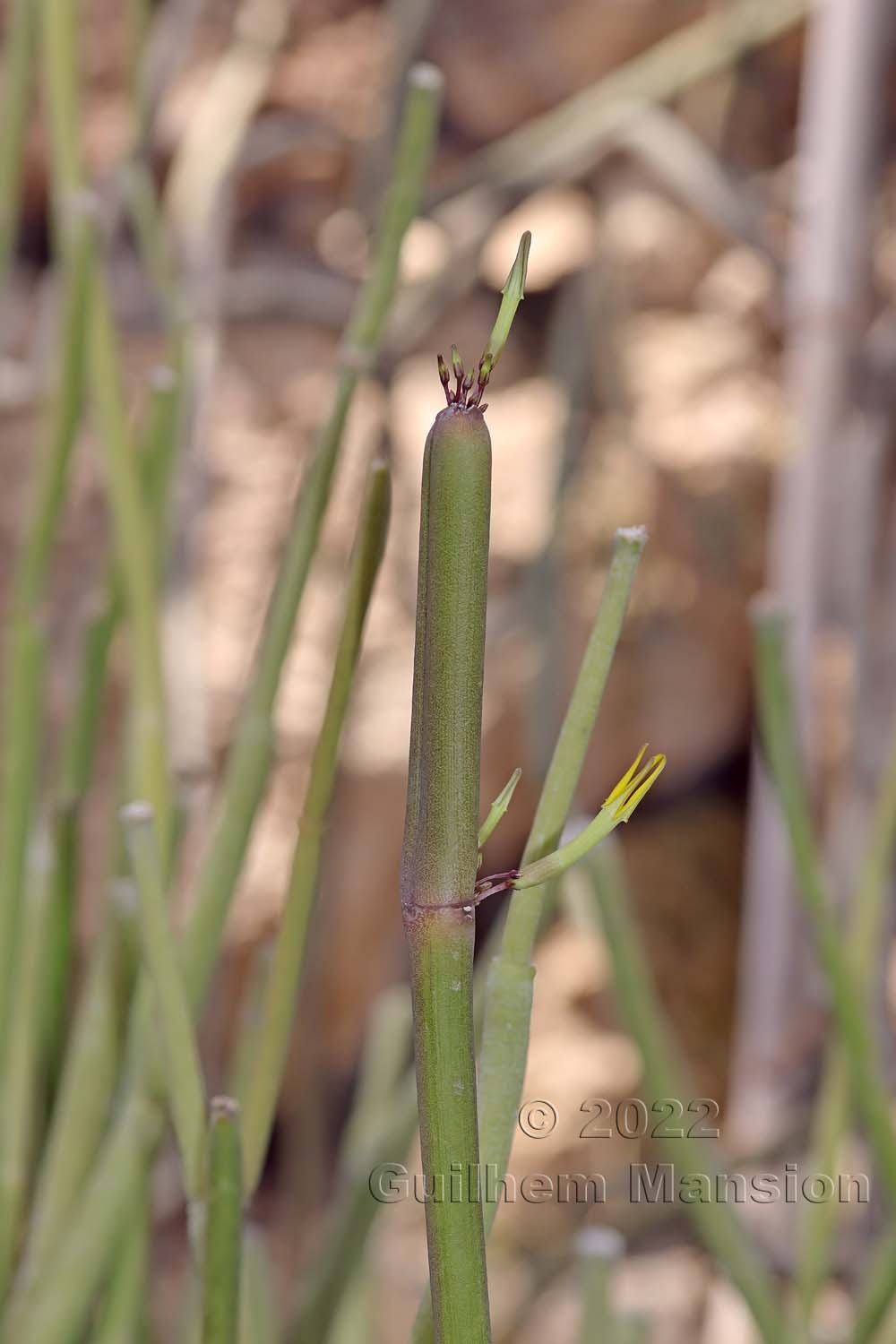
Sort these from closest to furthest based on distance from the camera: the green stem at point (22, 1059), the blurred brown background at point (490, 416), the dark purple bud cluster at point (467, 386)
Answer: the dark purple bud cluster at point (467, 386) < the green stem at point (22, 1059) < the blurred brown background at point (490, 416)

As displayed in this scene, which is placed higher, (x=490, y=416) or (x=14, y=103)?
(x=490, y=416)

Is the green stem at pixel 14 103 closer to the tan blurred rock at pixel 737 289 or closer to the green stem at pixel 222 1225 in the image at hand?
the green stem at pixel 222 1225

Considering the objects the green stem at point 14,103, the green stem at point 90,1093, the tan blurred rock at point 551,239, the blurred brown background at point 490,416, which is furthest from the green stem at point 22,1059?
the tan blurred rock at point 551,239

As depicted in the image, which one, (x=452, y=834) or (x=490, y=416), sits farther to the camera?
(x=490, y=416)

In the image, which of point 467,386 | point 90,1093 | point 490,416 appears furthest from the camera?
point 490,416

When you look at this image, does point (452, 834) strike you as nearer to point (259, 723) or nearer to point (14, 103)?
point (259, 723)

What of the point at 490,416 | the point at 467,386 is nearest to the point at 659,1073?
the point at 467,386
